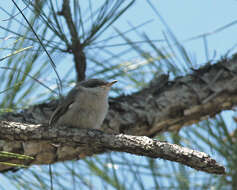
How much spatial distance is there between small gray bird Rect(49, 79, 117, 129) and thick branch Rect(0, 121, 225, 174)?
62 centimetres

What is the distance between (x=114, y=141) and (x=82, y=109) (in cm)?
Result: 85

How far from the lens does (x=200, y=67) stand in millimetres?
3279

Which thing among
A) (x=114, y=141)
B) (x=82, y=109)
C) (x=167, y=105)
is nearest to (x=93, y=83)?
(x=82, y=109)

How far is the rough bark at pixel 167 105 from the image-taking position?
282 centimetres

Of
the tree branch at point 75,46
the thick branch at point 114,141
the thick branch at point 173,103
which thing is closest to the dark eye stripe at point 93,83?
the tree branch at point 75,46

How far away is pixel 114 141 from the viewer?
193 cm

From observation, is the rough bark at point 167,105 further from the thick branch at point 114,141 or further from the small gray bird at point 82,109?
the thick branch at point 114,141

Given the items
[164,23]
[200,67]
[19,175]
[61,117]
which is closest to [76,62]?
[61,117]

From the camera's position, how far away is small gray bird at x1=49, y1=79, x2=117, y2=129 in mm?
2680

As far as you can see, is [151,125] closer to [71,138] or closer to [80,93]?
[80,93]

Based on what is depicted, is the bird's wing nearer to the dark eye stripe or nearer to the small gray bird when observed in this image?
the small gray bird

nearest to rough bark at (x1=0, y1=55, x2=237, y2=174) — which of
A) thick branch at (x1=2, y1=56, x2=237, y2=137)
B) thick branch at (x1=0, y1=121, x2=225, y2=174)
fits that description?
thick branch at (x1=2, y1=56, x2=237, y2=137)

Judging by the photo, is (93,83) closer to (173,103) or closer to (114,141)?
(173,103)

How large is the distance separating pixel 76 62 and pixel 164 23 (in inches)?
31.6
